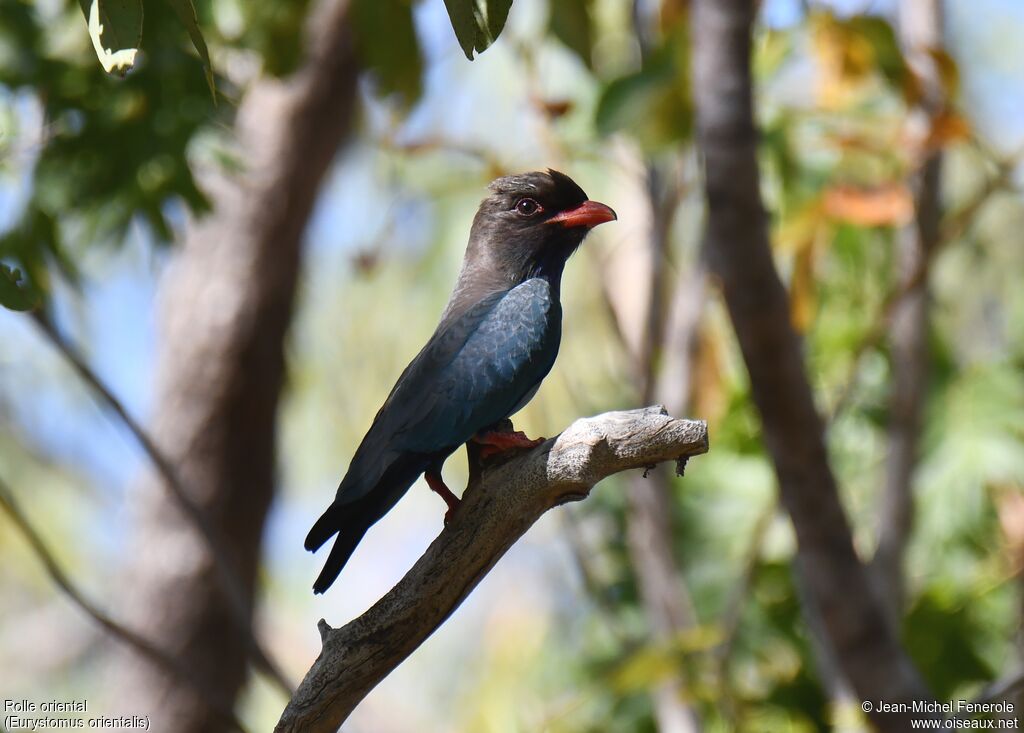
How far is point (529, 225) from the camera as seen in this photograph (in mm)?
4152

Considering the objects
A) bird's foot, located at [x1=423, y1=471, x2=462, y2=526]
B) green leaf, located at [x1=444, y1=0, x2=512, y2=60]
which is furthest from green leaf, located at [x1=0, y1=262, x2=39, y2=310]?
bird's foot, located at [x1=423, y1=471, x2=462, y2=526]

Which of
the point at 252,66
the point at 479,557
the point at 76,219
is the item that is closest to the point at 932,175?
the point at 479,557

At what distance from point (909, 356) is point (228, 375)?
447cm

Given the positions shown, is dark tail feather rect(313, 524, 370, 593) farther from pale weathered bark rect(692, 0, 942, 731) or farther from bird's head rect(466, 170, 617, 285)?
pale weathered bark rect(692, 0, 942, 731)

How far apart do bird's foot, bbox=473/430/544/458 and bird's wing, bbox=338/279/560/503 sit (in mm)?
42

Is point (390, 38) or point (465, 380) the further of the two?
point (390, 38)

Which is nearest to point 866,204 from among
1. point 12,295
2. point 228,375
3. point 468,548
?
Answer: point 468,548

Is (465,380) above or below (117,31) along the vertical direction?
below

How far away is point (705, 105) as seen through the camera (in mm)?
4055

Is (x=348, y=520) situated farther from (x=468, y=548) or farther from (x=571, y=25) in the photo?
(x=571, y=25)

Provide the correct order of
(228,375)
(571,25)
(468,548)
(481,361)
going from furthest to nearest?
(228,375), (571,25), (481,361), (468,548)

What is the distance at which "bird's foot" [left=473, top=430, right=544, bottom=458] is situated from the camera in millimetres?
3115

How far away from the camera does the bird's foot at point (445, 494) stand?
303 cm

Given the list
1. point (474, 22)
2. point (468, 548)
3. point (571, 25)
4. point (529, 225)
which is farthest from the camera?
point (571, 25)
